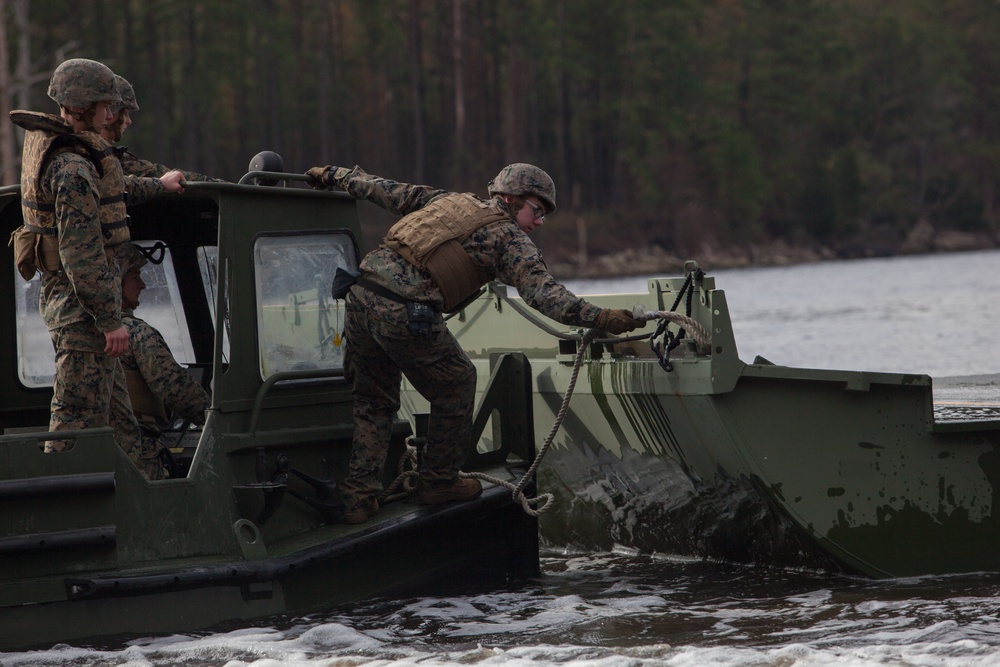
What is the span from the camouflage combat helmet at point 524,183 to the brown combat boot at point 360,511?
1.56 m

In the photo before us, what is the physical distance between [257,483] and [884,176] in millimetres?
84144

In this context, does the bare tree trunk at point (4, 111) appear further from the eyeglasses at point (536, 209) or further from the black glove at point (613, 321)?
the black glove at point (613, 321)

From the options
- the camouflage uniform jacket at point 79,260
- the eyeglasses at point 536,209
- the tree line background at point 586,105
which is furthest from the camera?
the tree line background at point 586,105

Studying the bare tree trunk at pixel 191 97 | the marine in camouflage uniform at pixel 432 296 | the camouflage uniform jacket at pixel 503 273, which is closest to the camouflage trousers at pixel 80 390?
the marine in camouflage uniform at pixel 432 296

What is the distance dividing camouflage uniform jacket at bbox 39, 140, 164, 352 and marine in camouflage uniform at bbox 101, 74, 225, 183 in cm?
36

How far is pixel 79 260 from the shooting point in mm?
5484

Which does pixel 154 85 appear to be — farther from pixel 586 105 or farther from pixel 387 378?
pixel 387 378

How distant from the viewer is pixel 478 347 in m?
8.95

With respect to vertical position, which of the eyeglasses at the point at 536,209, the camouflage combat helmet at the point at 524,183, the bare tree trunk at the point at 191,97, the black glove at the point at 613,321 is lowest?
the black glove at the point at 613,321

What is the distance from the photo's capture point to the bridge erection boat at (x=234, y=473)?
17.5 ft

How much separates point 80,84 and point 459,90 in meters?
61.1

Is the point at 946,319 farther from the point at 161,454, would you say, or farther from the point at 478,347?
the point at 161,454

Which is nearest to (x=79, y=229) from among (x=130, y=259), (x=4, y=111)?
(x=130, y=259)

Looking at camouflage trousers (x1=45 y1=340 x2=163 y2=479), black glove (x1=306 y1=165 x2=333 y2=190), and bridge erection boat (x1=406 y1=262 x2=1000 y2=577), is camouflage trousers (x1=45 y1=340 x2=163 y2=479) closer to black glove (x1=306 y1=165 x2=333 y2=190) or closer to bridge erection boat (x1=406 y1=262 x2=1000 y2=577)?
black glove (x1=306 y1=165 x2=333 y2=190)
